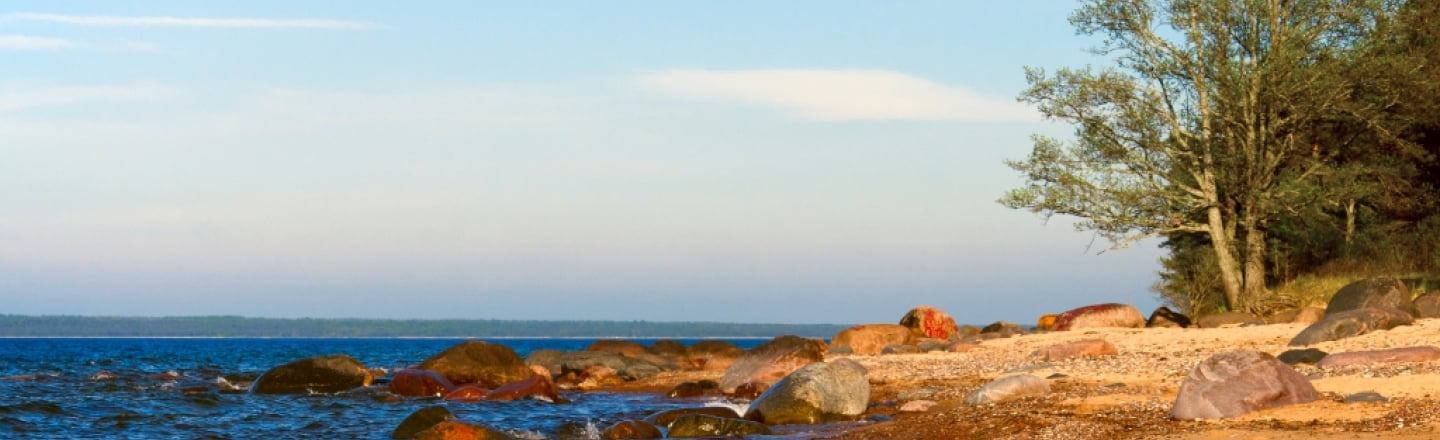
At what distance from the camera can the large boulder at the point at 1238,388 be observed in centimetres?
1364

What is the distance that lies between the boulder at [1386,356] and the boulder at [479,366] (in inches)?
703

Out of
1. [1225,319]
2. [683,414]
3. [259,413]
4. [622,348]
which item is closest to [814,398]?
[683,414]

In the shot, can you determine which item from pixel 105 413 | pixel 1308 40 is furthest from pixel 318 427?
pixel 1308 40

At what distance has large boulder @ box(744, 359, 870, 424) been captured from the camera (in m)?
19.2

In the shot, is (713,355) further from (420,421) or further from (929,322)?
(420,421)

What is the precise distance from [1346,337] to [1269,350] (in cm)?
133

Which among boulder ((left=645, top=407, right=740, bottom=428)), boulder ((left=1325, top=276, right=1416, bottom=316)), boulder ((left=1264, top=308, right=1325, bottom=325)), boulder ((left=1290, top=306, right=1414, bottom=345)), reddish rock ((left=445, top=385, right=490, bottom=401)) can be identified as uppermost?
boulder ((left=1325, top=276, right=1416, bottom=316))

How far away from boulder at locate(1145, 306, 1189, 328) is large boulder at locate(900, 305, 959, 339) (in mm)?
7659

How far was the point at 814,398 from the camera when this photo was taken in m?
19.3

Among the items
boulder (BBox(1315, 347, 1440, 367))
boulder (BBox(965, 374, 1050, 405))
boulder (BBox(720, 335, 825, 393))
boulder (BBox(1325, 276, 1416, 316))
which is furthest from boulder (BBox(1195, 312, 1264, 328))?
boulder (BBox(965, 374, 1050, 405))

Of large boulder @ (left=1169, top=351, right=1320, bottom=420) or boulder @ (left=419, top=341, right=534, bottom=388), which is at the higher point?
boulder @ (left=419, top=341, right=534, bottom=388)

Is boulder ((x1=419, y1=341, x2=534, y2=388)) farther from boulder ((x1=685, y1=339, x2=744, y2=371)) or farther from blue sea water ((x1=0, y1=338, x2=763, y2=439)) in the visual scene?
boulder ((x1=685, y1=339, x2=744, y2=371))

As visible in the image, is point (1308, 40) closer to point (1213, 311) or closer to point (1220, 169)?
point (1220, 169)

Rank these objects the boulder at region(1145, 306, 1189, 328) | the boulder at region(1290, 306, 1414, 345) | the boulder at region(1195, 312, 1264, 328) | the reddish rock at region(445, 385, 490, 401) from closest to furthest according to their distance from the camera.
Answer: the boulder at region(1290, 306, 1414, 345) < the reddish rock at region(445, 385, 490, 401) < the boulder at region(1195, 312, 1264, 328) < the boulder at region(1145, 306, 1189, 328)
